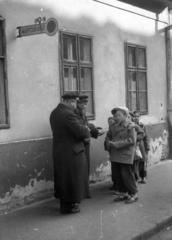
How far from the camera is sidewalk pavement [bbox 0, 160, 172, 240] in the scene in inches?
183

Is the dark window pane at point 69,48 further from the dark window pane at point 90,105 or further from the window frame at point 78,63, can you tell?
the dark window pane at point 90,105

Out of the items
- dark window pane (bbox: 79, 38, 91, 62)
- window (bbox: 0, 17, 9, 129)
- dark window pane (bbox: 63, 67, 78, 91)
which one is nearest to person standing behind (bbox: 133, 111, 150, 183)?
dark window pane (bbox: 63, 67, 78, 91)

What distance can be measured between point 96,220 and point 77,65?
3126mm

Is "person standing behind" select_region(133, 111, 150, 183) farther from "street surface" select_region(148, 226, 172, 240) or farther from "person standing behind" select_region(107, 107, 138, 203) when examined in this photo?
"street surface" select_region(148, 226, 172, 240)

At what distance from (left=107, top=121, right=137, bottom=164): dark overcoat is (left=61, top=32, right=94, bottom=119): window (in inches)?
53.7

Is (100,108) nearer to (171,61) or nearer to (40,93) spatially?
(40,93)

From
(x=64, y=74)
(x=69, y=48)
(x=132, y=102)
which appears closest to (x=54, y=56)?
(x=64, y=74)

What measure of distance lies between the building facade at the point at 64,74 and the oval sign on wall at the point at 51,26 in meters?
0.02

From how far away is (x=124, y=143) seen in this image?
5.90 meters

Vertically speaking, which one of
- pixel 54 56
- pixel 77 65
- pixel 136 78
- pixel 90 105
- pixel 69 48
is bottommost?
pixel 90 105

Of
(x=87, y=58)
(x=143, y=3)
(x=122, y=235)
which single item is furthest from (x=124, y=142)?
(x=143, y=3)

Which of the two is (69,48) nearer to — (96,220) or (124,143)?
(124,143)

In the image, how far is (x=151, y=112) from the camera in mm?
9742

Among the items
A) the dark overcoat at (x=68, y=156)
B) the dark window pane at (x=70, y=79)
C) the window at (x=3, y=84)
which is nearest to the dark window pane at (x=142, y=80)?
the dark window pane at (x=70, y=79)
